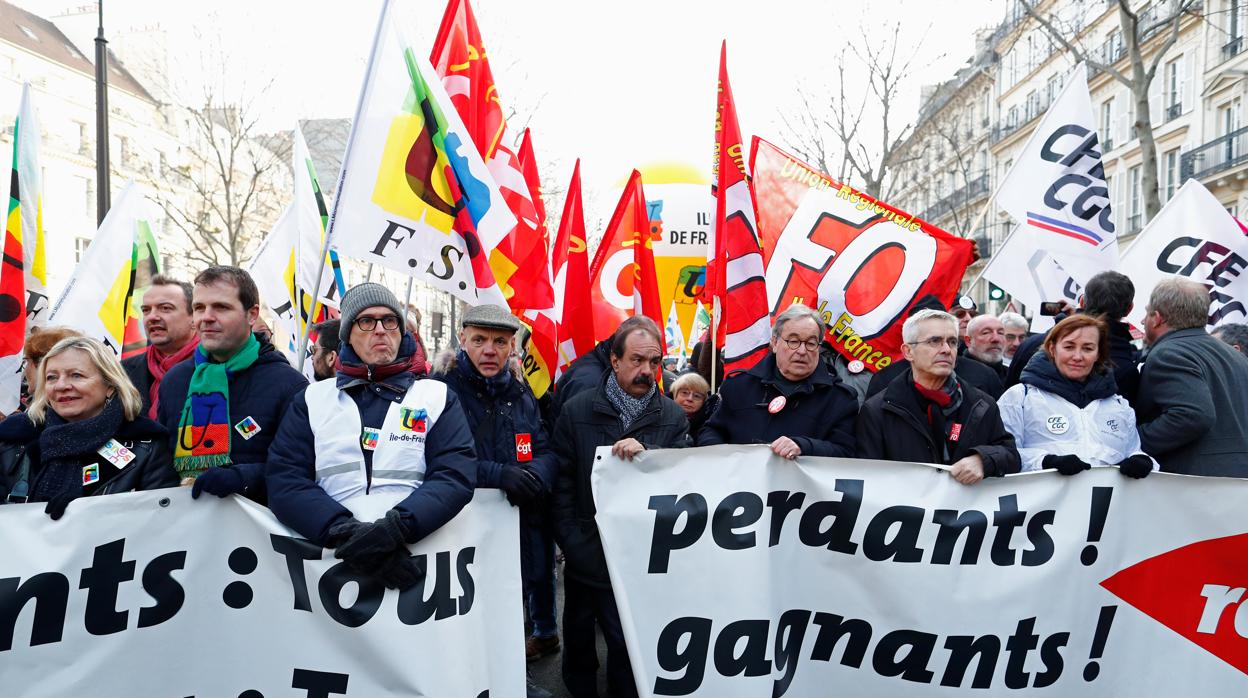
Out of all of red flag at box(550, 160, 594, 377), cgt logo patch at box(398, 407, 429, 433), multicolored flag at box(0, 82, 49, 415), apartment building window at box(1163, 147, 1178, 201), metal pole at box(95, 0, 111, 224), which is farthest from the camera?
apartment building window at box(1163, 147, 1178, 201)

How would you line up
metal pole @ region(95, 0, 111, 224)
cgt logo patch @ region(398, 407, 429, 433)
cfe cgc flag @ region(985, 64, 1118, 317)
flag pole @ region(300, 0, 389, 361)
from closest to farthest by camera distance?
cgt logo patch @ region(398, 407, 429, 433)
flag pole @ region(300, 0, 389, 361)
cfe cgc flag @ region(985, 64, 1118, 317)
metal pole @ region(95, 0, 111, 224)

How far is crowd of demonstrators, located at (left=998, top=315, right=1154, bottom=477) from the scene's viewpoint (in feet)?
13.9

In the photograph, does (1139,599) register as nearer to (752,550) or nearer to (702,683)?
(752,550)

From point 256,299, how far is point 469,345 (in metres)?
0.98

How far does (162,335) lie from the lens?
462cm

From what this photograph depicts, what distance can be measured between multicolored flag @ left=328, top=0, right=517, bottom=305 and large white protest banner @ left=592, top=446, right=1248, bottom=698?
160 centimetres

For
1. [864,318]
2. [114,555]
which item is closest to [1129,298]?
[864,318]

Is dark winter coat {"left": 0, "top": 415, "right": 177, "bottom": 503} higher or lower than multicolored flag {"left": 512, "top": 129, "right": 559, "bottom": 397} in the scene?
lower

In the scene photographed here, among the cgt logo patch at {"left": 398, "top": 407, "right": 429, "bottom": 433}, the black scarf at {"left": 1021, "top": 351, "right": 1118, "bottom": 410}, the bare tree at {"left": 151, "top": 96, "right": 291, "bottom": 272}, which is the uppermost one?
the bare tree at {"left": 151, "top": 96, "right": 291, "bottom": 272}

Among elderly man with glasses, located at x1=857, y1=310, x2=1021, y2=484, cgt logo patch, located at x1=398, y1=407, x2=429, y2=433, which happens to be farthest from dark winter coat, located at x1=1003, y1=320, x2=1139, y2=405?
cgt logo patch, located at x1=398, y1=407, x2=429, y2=433

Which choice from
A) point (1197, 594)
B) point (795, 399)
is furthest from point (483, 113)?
point (1197, 594)

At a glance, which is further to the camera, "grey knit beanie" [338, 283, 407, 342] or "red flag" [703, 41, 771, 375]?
"red flag" [703, 41, 771, 375]

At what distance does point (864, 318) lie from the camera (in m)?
5.70

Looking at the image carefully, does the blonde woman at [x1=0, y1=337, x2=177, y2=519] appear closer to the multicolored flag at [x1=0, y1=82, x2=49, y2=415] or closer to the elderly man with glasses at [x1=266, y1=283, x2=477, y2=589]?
the elderly man with glasses at [x1=266, y1=283, x2=477, y2=589]
